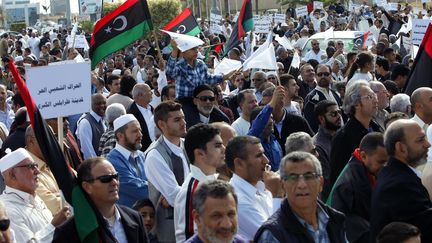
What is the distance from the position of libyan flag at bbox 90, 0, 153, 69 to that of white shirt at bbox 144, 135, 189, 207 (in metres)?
2.84

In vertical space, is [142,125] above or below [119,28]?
below

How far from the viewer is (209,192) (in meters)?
Answer: 5.62

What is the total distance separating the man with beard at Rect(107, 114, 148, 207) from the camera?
850cm

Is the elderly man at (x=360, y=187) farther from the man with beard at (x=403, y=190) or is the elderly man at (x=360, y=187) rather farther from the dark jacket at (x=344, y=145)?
the dark jacket at (x=344, y=145)

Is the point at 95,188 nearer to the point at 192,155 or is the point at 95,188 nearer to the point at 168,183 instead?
the point at 192,155

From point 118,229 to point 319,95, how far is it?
21.8 ft

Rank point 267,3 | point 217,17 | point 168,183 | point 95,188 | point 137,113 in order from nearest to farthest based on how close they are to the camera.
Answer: point 95,188, point 168,183, point 137,113, point 217,17, point 267,3

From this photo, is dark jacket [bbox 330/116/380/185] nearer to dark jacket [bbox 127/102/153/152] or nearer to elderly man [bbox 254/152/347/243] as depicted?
elderly man [bbox 254/152/347/243]

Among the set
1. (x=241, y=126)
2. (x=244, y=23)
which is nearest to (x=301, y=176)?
(x=241, y=126)

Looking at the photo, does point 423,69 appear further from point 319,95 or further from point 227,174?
point 227,174

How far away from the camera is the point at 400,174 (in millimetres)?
6523

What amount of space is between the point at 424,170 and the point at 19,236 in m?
2.92

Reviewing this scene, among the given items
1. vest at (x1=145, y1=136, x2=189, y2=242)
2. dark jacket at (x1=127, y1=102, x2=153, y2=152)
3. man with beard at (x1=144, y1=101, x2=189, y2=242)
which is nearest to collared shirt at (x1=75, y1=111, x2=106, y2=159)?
dark jacket at (x1=127, y1=102, x2=153, y2=152)

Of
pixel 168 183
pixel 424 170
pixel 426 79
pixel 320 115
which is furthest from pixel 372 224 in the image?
pixel 426 79
